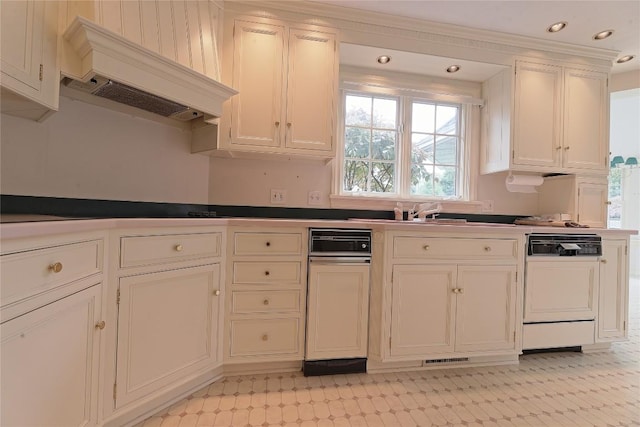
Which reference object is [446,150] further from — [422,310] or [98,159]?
[98,159]

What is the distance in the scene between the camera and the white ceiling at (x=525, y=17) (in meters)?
2.15

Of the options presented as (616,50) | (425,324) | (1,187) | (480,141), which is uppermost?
(616,50)

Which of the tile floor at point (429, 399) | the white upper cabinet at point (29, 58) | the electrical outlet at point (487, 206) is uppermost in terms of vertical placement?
the white upper cabinet at point (29, 58)

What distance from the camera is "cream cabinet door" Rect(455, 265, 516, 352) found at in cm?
202

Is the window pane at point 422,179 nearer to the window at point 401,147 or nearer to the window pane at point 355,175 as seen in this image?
the window at point 401,147

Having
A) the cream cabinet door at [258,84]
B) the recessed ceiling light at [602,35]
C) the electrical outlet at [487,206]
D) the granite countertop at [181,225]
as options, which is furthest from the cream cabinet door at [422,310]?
the recessed ceiling light at [602,35]

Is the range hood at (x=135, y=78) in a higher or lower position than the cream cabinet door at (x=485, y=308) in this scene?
higher

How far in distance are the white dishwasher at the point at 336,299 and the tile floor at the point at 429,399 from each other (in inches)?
5.7

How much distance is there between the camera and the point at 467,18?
2318 mm

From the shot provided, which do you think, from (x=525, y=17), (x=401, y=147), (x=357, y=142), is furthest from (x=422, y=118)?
(x=525, y=17)

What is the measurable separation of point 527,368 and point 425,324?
84 cm

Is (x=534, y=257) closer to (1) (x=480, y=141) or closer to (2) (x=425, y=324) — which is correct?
(2) (x=425, y=324)

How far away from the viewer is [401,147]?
9.22ft

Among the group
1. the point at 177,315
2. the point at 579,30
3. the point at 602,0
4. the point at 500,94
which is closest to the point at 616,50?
the point at 579,30
